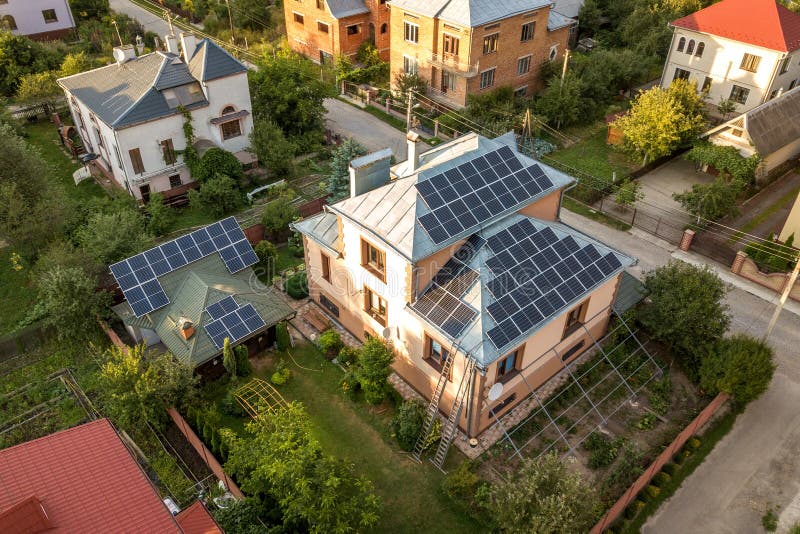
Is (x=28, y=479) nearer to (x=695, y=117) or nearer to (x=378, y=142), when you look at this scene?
(x=378, y=142)

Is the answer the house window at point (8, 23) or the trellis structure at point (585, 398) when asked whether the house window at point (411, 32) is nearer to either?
the trellis structure at point (585, 398)

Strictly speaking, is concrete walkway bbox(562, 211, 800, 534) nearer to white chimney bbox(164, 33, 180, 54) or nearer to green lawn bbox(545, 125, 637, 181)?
green lawn bbox(545, 125, 637, 181)

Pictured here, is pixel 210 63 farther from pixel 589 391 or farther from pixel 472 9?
pixel 589 391

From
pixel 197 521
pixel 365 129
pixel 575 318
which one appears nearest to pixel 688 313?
pixel 575 318

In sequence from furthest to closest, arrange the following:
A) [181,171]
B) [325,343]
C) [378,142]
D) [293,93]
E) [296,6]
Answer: [296,6], [378,142], [293,93], [181,171], [325,343]

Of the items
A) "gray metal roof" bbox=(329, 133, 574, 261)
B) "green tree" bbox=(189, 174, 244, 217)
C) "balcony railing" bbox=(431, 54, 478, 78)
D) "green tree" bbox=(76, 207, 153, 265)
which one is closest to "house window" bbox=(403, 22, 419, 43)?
"balcony railing" bbox=(431, 54, 478, 78)

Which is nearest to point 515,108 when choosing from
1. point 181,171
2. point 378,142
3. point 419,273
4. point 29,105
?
point 378,142

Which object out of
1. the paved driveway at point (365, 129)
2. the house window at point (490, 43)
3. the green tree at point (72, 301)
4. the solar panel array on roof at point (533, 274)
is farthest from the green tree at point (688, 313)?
the house window at point (490, 43)
